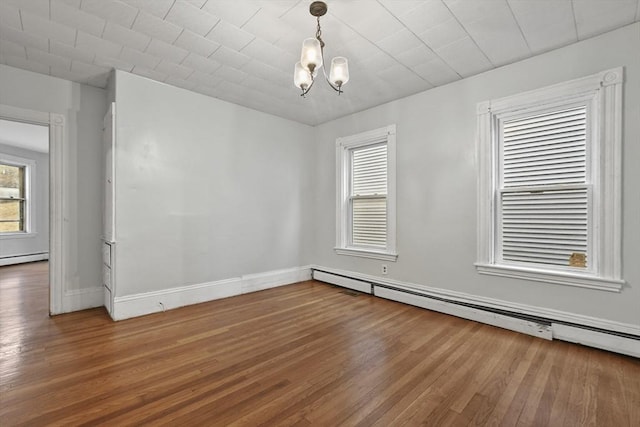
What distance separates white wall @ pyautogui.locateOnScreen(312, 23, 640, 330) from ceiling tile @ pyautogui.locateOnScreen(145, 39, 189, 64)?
2.44 meters

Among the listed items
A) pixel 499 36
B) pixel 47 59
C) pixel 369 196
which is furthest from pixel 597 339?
pixel 47 59

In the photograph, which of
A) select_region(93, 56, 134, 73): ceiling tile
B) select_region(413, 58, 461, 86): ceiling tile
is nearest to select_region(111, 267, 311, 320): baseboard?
select_region(93, 56, 134, 73): ceiling tile

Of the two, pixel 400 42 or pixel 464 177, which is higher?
pixel 400 42

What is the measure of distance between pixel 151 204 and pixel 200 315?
1.38m

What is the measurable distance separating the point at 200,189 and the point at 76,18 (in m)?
1.93

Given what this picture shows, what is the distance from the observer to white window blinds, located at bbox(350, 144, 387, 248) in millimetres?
4176

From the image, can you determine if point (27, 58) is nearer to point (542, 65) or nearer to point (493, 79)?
point (493, 79)

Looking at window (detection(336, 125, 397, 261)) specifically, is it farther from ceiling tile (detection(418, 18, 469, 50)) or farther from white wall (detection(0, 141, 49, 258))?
white wall (detection(0, 141, 49, 258))

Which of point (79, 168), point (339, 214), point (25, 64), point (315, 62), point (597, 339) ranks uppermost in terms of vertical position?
point (25, 64)

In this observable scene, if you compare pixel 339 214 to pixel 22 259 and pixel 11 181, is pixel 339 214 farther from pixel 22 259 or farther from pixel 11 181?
pixel 11 181

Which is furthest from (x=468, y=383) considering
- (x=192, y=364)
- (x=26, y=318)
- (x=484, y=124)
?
(x=26, y=318)

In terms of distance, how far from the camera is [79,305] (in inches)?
133

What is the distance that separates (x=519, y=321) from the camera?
277 cm

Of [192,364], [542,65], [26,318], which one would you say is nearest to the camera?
[192,364]
